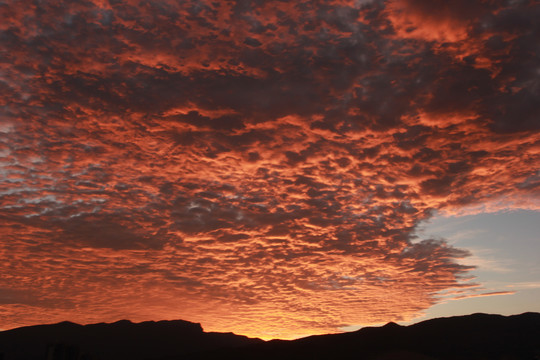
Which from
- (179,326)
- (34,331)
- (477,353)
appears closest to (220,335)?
(179,326)

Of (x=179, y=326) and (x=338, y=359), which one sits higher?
(x=179, y=326)

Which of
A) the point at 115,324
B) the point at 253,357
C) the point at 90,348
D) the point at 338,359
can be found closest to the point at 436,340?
the point at 338,359

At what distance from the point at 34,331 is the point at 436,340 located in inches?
4198

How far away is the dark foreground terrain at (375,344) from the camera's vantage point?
185ft

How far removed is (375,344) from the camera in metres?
70.5

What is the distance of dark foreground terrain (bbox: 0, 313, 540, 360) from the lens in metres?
56.3

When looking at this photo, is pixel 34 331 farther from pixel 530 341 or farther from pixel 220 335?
pixel 530 341

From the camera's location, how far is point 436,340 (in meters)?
65.8

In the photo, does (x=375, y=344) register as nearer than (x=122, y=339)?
Yes

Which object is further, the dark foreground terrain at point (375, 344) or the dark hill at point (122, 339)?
→ the dark hill at point (122, 339)

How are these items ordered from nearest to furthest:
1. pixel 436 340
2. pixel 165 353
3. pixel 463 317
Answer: pixel 436 340 → pixel 463 317 → pixel 165 353

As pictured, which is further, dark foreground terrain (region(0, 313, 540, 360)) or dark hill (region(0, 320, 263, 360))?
dark hill (region(0, 320, 263, 360))

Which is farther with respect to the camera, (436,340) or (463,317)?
(463,317)

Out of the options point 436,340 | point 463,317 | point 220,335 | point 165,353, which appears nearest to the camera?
point 436,340
